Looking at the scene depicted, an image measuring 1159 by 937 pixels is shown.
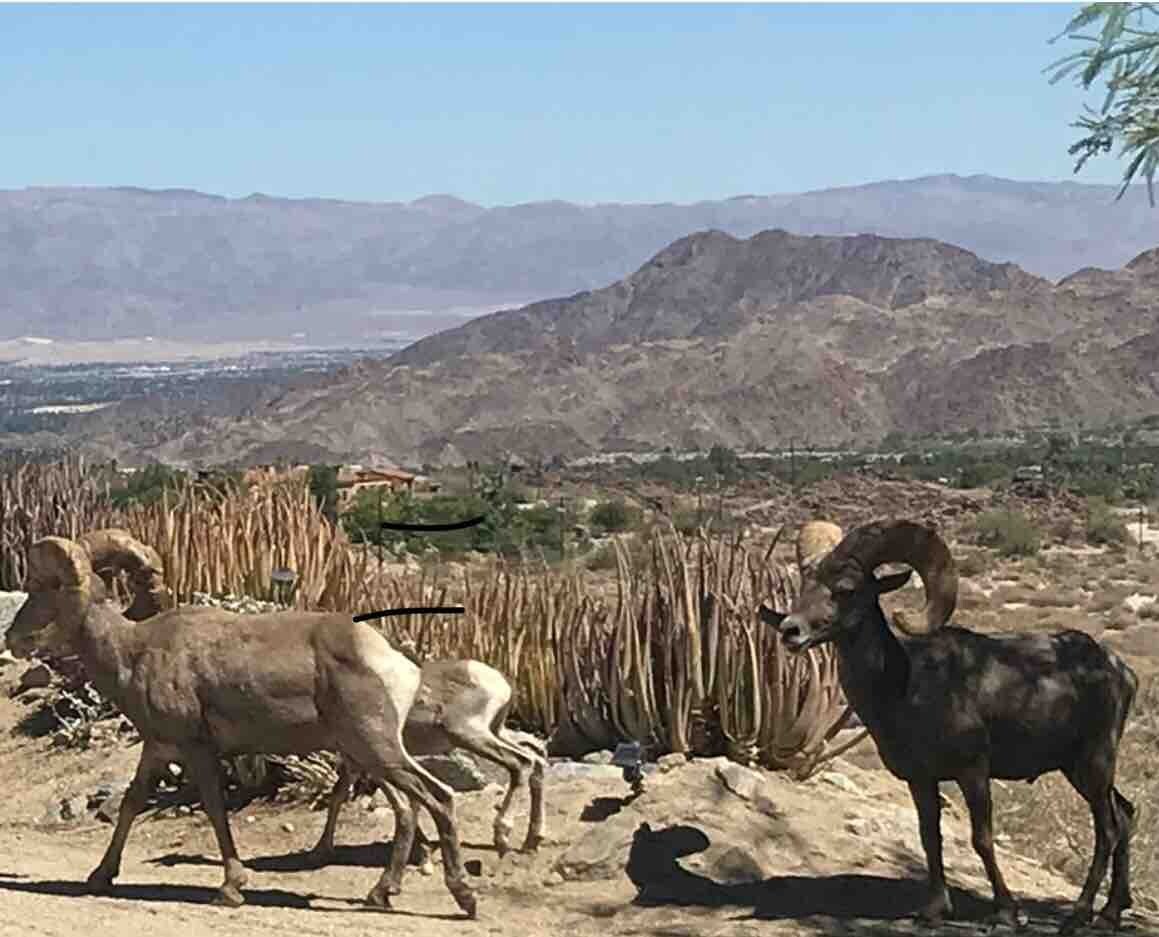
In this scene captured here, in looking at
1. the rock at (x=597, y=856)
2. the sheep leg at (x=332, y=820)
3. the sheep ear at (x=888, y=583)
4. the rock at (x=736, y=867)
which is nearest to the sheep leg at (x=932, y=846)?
the sheep ear at (x=888, y=583)

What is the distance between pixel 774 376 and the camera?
10281 cm

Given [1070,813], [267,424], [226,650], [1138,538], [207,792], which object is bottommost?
[267,424]

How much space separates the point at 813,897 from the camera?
11297 millimetres

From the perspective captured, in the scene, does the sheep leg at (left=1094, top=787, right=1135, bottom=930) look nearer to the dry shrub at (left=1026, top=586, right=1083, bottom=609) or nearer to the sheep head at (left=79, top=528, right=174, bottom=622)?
the sheep head at (left=79, top=528, right=174, bottom=622)

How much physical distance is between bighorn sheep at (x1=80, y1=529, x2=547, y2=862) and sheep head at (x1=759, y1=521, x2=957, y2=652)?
2027 millimetres

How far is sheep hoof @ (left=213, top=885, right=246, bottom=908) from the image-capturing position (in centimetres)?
1075

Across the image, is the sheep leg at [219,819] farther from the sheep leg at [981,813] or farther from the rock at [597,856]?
the sheep leg at [981,813]

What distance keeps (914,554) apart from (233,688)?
10.7 ft

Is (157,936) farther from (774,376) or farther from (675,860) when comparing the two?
(774,376)

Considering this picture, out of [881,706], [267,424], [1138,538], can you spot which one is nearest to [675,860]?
[881,706]

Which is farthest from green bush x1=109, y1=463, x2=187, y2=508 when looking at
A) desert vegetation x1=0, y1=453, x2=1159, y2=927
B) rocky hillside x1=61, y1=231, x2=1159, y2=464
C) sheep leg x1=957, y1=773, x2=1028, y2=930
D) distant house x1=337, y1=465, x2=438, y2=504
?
rocky hillside x1=61, y1=231, x2=1159, y2=464

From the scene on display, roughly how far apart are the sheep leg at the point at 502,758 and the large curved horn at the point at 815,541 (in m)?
1.80

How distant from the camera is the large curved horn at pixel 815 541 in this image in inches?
453

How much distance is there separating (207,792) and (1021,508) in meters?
43.1
